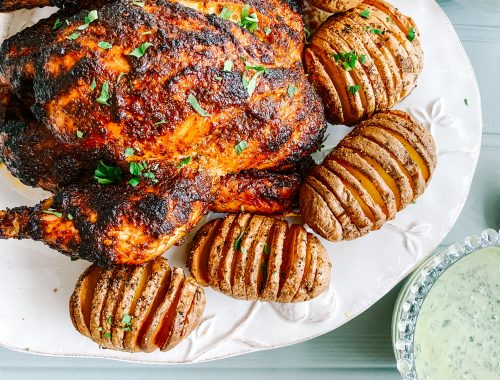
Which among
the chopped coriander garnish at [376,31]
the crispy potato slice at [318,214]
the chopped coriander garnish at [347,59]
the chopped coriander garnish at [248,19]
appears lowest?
the crispy potato slice at [318,214]

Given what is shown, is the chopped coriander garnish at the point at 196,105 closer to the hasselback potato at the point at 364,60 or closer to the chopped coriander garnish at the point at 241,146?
the chopped coriander garnish at the point at 241,146

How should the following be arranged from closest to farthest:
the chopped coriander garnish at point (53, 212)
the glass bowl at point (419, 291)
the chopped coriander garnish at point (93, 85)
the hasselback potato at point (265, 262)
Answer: the chopped coriander garnish at point (93, 85) < the chopped coriander garnish at point (53, 212) < the hasselback potato at point (265, 262) < the glass bowl at point (419, 291)

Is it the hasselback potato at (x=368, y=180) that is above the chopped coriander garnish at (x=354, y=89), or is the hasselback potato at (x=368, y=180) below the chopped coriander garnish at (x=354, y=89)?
below

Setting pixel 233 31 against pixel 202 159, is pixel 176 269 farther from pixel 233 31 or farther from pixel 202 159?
pixel 233 31

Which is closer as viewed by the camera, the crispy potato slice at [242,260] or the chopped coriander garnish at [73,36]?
the chopped coriander garnish at [73,36]

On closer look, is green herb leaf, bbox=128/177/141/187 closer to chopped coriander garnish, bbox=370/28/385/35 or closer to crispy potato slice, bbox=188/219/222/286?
crispy potato slice, bbox=188/219/222/286

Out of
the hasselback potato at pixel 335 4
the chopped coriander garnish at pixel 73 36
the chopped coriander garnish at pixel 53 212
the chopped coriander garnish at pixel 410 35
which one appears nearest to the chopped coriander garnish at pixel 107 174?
the chopped coriander garnish at pixel 53 212

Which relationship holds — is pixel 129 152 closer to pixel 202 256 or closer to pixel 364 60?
pixel 202 256

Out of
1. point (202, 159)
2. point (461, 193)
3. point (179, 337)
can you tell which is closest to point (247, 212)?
point (202, 159)
